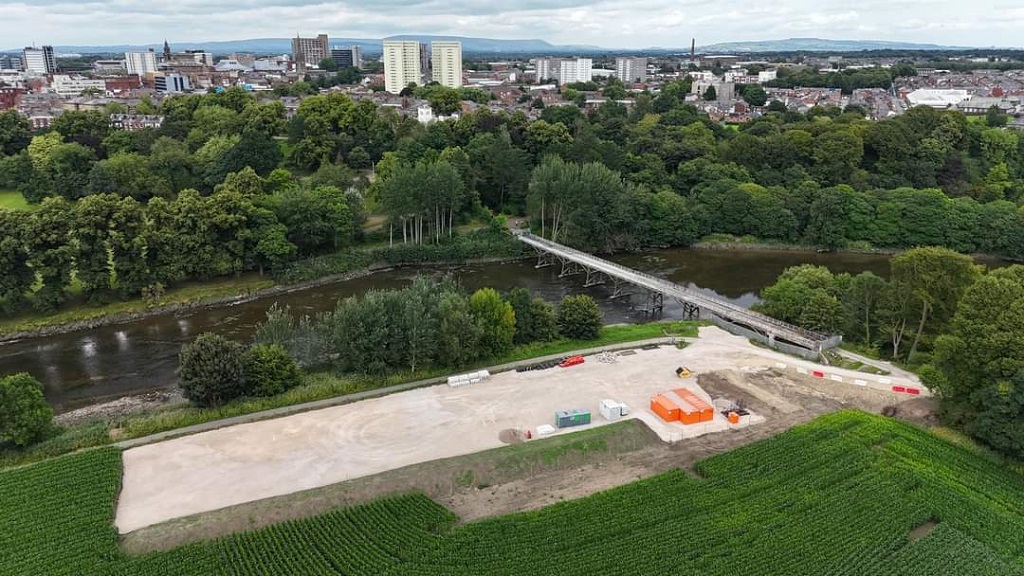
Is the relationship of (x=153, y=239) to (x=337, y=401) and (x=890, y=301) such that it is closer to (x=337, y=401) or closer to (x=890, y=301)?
(x=337, y=401)

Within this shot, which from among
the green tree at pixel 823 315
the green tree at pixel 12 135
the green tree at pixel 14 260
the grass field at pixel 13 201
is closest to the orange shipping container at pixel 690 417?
the green tree at pixel 823 315

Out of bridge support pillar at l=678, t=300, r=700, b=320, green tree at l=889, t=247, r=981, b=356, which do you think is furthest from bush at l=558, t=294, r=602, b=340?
green tree at l=889, t=247, r=981, b=356

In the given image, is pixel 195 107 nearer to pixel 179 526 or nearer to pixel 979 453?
pixel 179 526

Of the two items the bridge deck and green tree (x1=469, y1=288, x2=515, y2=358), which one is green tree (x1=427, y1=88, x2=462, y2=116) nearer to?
the bridge deck

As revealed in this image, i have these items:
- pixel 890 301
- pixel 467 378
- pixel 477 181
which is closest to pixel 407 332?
pixel 467 378

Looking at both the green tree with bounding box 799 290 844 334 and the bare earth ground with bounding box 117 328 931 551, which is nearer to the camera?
the bare earth ground with bounding box 117 328 931 551
